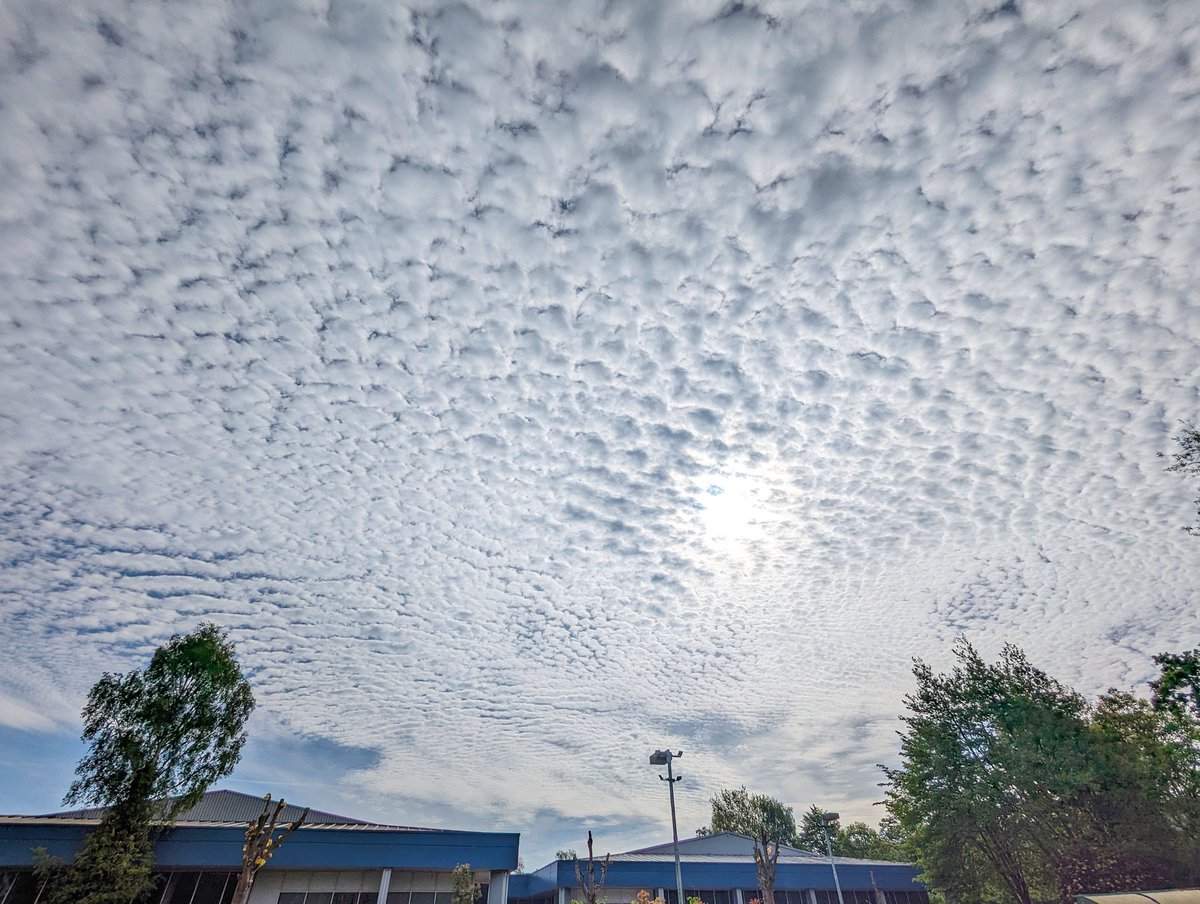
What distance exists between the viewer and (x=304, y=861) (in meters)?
26.0

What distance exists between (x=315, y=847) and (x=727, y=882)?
23.7 m

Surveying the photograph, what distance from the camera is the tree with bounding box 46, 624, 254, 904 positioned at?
920 inches

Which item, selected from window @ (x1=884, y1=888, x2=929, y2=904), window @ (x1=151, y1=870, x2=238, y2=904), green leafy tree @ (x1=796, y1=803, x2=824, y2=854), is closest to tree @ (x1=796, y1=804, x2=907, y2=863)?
green leafy tree @ (x1=796, y1=803, x2=824, y2=854)

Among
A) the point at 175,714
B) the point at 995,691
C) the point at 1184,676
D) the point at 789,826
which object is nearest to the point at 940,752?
the point at 995,691

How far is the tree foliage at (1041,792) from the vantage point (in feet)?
88.7

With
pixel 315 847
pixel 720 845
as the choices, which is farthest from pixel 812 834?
pixel 315 847

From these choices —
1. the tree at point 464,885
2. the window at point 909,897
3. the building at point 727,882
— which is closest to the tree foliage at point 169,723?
the tree at point 464,885

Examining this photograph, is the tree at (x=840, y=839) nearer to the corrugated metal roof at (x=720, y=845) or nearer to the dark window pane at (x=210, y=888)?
the corrugated metal roof at (x=720, y=845)

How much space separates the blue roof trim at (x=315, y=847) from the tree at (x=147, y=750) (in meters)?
1.05

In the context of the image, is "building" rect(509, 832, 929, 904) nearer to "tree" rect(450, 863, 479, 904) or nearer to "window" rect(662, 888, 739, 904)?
"window" rect(662, 888, 739, 904)

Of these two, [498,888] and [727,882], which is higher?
[727,882]

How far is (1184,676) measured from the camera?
910 inches

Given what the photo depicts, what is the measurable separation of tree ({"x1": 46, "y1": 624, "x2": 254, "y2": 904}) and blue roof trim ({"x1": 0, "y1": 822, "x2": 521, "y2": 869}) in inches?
41.3

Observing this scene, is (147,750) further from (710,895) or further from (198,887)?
(710,895)
